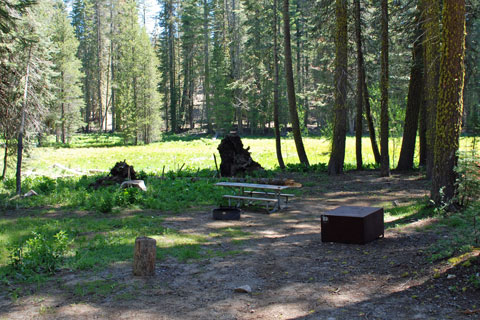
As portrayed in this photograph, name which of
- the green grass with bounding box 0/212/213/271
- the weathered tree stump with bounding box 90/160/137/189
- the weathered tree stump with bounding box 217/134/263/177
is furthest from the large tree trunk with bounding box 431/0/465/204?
the weathered tree stump with bounding box 90/160/137/189

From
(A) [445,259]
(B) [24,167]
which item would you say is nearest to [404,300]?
(A) [445,259]

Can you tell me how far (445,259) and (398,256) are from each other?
0.78 metres

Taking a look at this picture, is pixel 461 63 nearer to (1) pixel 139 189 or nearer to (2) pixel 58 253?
A: (2) pixel 58 253

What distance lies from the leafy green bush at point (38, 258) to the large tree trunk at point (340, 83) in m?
11.9

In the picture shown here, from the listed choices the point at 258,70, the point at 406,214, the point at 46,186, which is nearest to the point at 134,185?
the point at 46,186

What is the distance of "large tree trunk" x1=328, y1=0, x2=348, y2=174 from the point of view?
52.0 feet

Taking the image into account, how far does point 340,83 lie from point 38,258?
12655mm

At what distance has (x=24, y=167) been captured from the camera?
1817 centimetres

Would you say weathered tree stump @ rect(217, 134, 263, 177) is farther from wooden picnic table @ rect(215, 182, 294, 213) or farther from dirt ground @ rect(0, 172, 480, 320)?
dirt ground @ rect(0, 172, 480, 320)

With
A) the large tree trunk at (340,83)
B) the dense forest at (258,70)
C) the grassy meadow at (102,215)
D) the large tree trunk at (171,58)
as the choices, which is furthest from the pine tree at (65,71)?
the large tree trunk at (340,83)

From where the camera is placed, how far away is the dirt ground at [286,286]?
4691 mm

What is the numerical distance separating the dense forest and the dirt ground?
300cm

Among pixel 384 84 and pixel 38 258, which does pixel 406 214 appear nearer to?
pixel 38 258

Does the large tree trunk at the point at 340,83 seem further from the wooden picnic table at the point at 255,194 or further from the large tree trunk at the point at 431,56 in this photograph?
the wooden picnic table at the point at 255,194
